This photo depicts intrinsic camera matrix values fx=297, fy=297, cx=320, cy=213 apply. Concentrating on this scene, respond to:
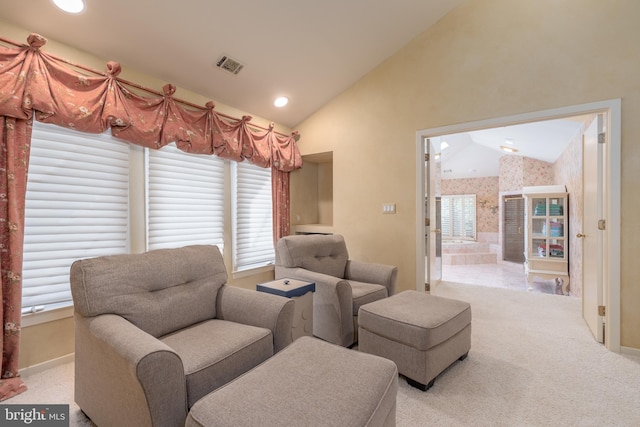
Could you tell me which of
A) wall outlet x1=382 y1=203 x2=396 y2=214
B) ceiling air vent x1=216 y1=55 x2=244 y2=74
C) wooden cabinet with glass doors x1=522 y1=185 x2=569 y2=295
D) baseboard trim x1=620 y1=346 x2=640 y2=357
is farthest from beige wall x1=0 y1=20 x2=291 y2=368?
wooden cabinet with glass doors x1=522 y1=185 x2=569 y2=295

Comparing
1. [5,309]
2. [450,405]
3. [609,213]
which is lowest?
[450,405]

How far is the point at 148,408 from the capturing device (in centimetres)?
118

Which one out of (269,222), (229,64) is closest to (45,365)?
(269,222)

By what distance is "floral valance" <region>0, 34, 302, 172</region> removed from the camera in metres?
1.89

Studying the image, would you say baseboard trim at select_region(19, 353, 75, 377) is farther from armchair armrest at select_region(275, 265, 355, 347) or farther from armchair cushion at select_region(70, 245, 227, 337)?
armchair armrest at select_region(275, 265, 355, 347)

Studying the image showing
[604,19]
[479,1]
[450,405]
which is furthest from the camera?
[479,1]

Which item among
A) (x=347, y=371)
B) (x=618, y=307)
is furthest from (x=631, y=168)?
(x=347, y=371)

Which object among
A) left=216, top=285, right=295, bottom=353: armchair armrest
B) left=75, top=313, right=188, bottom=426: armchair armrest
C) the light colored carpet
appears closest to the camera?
left=75, top=313, right=188, bottom=426: armchair armrest

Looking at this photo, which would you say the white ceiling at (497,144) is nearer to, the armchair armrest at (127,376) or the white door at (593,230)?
the white door at (593,230)

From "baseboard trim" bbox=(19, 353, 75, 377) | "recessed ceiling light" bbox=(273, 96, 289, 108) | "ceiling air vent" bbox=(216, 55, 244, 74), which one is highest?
"ceiling air vent" bbox=(216, 55, 244, 74)

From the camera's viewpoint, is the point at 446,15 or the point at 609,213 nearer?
the point at 609,213

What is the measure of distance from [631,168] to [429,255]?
183 centimetres

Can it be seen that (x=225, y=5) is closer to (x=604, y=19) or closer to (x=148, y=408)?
(x=148, y=408)

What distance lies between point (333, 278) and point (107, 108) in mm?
2210
